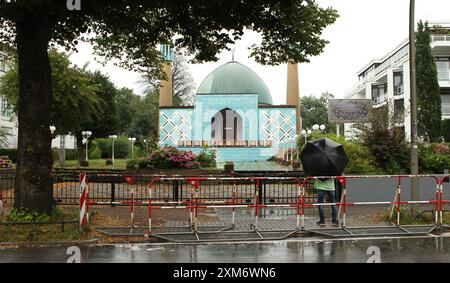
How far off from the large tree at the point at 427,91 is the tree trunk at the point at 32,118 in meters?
33.5

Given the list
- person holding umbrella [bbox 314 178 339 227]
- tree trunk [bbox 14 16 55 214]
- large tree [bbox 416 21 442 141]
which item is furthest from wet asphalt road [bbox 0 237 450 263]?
large tree [bbox 416 21 442 141]

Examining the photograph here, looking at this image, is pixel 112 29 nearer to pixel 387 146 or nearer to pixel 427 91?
pixel 387 146

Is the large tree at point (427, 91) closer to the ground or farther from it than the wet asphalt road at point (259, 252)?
farther from it

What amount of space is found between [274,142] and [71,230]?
37784 millimetres

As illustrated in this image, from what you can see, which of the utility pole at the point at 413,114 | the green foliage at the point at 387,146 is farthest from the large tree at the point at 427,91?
the utility pole at the point at 413,114

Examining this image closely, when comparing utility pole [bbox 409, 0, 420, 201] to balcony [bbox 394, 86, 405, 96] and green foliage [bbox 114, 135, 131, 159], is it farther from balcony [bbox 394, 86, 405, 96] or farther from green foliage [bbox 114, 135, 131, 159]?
green foliage [bbox 114, 135, 131, 159]

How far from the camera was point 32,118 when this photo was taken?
10820 millimetres

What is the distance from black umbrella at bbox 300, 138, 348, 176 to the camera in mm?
11703

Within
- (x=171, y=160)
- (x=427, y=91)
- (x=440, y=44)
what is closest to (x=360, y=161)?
(x=171, y=160)

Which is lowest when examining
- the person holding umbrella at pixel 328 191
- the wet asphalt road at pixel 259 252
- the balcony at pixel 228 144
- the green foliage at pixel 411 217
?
the wet asphalt road at pixel 259 252

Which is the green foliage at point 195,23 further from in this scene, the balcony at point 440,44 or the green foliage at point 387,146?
the balcony at point 440,44

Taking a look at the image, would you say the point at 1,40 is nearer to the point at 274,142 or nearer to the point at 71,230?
the point at 71,230

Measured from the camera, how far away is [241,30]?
11930 millimetres

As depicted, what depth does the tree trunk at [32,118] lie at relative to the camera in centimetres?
1078
